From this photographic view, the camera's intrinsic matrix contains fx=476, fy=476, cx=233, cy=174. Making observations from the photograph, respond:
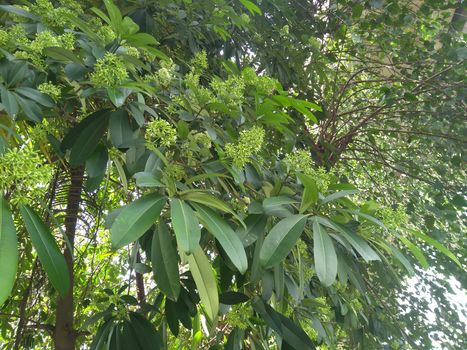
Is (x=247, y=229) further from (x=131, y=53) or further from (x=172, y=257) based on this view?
(x=131, y=53)

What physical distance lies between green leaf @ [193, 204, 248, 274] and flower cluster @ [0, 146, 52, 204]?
0.24 metres


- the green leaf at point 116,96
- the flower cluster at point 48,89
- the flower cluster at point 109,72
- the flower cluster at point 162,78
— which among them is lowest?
the green leaf at point 116,96

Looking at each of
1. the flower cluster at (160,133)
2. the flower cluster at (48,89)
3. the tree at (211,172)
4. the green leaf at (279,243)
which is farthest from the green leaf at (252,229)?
the flower cluster at (48,89)

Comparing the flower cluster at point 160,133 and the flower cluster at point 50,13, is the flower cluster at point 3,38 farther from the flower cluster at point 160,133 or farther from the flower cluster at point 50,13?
the flower cluster at point 160,133

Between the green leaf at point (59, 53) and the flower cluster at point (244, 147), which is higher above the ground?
the green leaf at point (59, 53)

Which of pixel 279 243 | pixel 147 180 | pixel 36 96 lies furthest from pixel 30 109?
pixel 279 243

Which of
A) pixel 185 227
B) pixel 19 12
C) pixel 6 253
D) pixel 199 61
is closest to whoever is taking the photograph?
pixel 6 253

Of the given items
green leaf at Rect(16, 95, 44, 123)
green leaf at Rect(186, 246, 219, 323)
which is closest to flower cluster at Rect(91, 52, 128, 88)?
green leaf at Rect(16, 95, 44, 123)

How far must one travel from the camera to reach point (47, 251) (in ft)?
2.03

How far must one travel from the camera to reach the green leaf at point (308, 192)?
81cm

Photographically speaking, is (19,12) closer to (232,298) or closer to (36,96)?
(36,96)

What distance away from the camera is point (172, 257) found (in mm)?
794

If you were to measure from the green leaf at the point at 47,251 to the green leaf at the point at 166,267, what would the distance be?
19 centimetres

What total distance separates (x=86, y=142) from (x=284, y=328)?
1.92 ft
